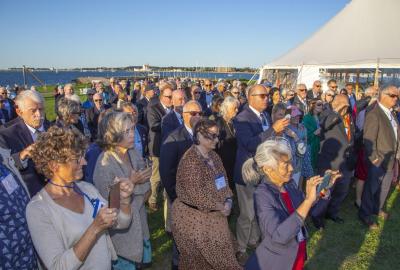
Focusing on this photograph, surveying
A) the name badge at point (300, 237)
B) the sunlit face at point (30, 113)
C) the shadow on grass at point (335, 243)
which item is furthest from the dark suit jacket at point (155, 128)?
the name badge at point (300, 237)

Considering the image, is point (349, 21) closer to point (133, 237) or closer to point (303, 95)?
point (303, 95)

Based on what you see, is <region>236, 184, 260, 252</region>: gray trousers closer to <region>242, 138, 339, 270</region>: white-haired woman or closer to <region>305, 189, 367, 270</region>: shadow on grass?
<region>305, 189, 367, 270</region>: shadow on grass

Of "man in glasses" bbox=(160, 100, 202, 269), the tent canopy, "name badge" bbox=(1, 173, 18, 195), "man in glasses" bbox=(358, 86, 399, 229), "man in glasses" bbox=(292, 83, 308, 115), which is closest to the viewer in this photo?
"name badge" bbox=(1, 173, 18, 195)

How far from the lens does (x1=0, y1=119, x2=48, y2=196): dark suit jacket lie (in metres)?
2.97

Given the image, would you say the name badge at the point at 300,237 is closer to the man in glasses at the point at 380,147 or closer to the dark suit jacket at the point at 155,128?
the man in glasses at the point at 380,147

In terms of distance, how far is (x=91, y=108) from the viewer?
23.7ft

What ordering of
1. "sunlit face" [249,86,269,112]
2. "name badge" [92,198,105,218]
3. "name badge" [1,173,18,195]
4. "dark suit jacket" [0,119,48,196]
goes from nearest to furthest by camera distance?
1. "name badge" [1,173,18,195]
2. "name badge" [92,198,105,218]
3. "dark suit jacket" [0,119,48,196]
4. "sunlit face" [249,86,269,112]

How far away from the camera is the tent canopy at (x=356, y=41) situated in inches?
546

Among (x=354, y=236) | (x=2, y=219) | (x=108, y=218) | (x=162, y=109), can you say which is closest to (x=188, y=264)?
(x=108, y=218)

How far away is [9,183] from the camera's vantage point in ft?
6.16

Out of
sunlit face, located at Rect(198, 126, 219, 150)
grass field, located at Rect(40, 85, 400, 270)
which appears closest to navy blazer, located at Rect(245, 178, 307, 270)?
sunlit face, located at Rect(198, 126, 219, 150)

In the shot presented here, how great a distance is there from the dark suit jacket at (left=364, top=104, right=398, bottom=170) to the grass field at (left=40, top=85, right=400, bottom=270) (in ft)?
3.50

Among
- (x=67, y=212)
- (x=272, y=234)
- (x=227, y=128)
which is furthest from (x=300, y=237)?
(x=227, y=128)

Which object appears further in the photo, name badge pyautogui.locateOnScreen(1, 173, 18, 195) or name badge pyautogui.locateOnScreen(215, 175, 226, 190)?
name badge pyautogui.locateOnScreen(215, 175, 226, 190)
